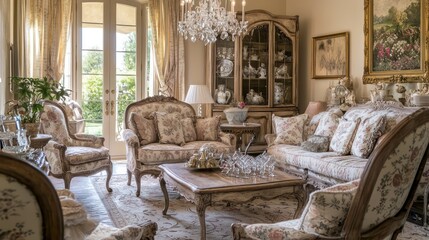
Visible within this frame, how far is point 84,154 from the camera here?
4602 mm

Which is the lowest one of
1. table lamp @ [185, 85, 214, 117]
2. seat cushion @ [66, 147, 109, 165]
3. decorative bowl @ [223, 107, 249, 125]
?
seat cushion @ [66, 147, 109, 165]

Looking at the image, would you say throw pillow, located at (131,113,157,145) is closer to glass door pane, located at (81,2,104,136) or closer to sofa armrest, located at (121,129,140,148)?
sofa armrest, located at (121,129,140,148)

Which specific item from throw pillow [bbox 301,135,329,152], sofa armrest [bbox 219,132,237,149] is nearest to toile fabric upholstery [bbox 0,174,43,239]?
throw pillow [bbox 301,135,329,152]

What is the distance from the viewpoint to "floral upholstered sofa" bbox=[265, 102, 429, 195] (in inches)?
164

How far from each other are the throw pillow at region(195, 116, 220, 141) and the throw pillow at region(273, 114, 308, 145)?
2.61ft

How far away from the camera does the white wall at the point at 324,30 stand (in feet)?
20.1

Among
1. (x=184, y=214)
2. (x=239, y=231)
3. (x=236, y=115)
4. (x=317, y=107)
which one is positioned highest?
(x=317, y=107)

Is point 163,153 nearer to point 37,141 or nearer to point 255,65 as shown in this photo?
point 37,141

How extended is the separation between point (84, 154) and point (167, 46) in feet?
9.46

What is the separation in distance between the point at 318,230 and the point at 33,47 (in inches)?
221

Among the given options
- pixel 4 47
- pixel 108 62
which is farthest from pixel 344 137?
pixel 4 47

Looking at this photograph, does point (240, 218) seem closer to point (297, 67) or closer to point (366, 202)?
point (366, 202)

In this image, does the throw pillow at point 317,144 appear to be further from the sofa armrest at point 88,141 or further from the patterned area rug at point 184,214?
the sofa armrest at point 88,141

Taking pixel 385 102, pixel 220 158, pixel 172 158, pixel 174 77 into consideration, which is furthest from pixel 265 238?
pixel 174 77
